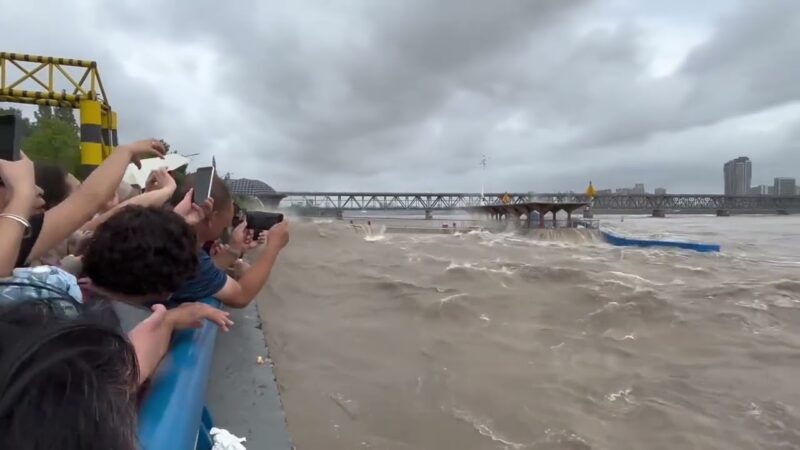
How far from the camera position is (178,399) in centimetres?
126

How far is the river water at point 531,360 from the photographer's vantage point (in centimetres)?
332

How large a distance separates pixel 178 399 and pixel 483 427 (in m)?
2.46

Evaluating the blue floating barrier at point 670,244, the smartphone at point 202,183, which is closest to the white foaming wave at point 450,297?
Result: the smartphone at point 202,183

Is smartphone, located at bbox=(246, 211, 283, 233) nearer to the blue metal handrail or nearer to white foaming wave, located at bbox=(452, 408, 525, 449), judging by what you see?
white foaming wave, located at bbox=(452, 408, 525, 449)

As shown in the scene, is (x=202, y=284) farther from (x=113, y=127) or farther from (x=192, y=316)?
(x=113, y=127)

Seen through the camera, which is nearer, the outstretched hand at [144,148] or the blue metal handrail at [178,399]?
the blue metal handrail at [178,399]

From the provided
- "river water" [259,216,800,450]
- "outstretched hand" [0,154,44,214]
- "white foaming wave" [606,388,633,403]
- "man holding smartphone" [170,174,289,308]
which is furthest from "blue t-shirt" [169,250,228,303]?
"white foaming wave" [606,388,633,403]

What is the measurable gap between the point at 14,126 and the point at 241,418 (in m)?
1.25

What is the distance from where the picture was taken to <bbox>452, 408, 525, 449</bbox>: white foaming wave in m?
3.15

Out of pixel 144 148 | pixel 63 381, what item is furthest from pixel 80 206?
pixel 63 381

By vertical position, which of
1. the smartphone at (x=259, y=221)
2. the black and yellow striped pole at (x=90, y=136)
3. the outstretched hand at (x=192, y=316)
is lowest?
the outstretched hand at (x=192, y=316)

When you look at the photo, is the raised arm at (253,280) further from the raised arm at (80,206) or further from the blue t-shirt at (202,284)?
the raised arm at (80,206)

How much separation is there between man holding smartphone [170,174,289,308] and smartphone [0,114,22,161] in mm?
741

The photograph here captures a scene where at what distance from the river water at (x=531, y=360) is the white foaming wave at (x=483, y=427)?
11 millimetres
